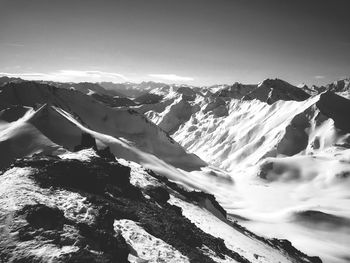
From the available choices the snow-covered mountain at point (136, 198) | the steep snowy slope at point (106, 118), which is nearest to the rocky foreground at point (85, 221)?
the snow-covered mountain at point (136, 198)

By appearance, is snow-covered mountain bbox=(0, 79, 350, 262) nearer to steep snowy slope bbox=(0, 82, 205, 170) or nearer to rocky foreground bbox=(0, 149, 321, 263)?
rocky foreground bbox=(0, 149, 321, 263)

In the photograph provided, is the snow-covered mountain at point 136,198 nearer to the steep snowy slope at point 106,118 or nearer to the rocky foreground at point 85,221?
the rocky foreground at point 85,221

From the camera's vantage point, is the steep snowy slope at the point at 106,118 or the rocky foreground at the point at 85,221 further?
the steep snowy slope at the point at 106,118

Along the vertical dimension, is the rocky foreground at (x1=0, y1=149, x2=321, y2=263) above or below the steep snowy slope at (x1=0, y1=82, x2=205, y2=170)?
below

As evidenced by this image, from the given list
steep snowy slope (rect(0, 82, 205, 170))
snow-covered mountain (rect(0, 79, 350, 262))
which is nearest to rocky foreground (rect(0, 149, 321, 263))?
snow-covered mountain (rect(0, 79, 350, 262))

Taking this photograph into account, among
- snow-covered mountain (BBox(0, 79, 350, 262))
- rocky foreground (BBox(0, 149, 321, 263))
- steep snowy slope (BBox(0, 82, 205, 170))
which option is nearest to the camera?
rocky foreground (BBox(0, 149, 321, 263))

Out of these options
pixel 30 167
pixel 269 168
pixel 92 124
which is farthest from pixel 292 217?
pixel 92 124

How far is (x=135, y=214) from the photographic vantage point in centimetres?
1812

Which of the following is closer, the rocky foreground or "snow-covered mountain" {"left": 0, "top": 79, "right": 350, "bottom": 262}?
the rocky foreground

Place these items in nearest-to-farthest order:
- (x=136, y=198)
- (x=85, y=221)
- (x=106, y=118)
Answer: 1. (x=85, y=221)
2. (x=136, y=198)
3. (x=106, y=118)

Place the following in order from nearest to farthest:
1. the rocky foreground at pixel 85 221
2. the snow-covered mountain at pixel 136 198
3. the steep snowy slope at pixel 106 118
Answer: the rocky foreground at pixel 85 221 < the snow-covered mountain at pixel 136 198 < the steep snowy slope at pixel 106 118

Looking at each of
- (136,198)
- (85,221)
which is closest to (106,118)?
(136,198)

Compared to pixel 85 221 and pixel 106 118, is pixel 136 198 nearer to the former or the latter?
pixel 85 221

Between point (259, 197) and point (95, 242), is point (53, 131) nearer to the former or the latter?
point (259, 197)
